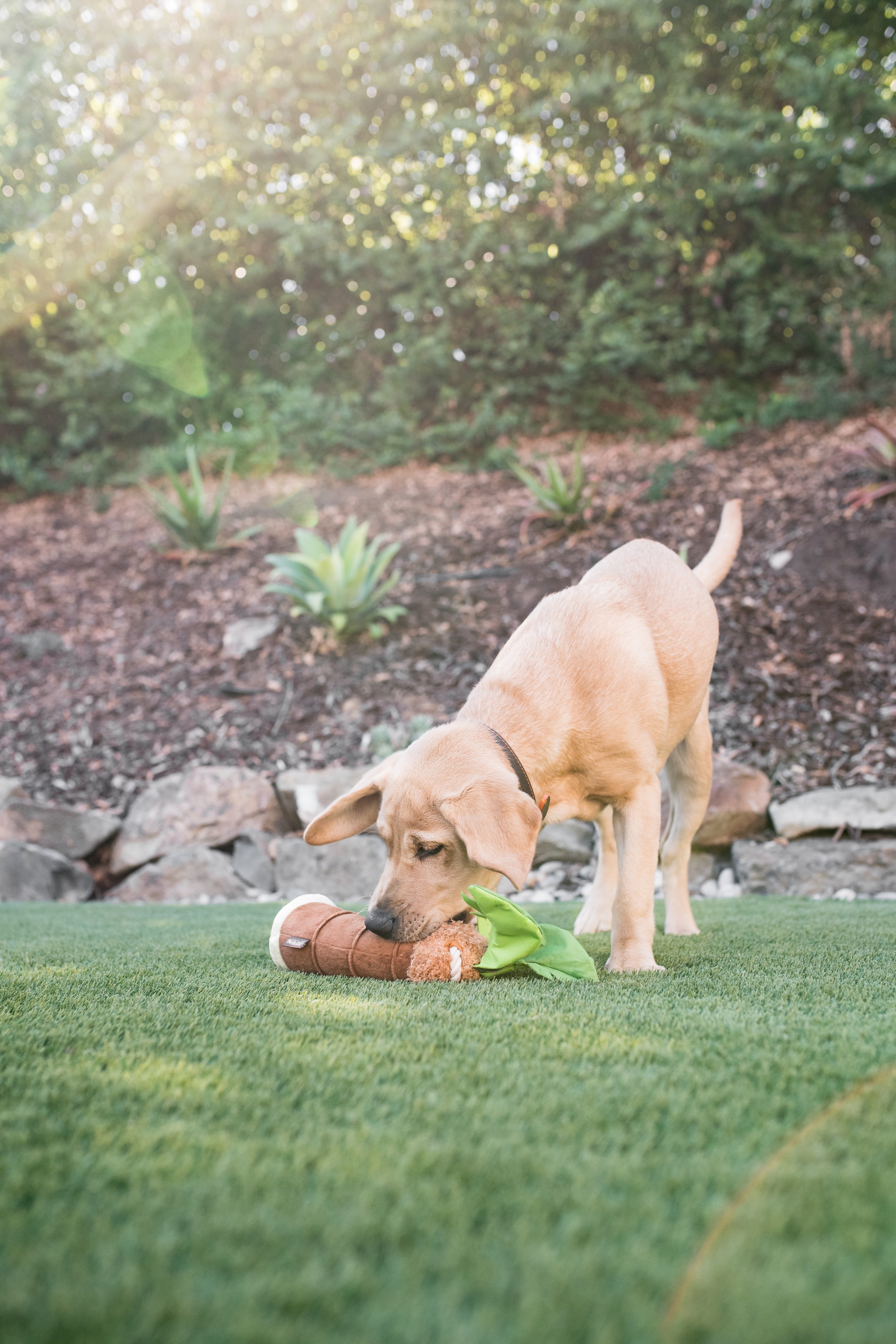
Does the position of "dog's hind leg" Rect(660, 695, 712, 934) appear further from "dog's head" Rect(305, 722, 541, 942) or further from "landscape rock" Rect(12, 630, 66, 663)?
"landscape rock" Rect(12, 630, 66, 663)

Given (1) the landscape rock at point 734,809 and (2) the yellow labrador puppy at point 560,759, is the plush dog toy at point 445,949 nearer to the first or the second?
(2) the yellow labrador puppy at point 560,759

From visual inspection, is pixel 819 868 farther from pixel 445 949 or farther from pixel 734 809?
pixel 445 949

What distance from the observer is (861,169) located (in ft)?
27.9

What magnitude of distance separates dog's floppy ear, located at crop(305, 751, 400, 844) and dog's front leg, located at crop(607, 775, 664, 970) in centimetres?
76

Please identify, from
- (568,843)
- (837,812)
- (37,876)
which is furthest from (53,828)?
(837,812)

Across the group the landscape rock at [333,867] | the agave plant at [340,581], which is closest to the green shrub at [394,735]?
the landscape rock at [333,867]

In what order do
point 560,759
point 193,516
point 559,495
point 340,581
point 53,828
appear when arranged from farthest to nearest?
point 193,516, point 559,495, point 340,581, point 53,828, point 560,759

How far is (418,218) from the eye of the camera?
31.6 ft

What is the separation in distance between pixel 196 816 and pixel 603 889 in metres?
2.81

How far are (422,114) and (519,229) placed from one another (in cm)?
194

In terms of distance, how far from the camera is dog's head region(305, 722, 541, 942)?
2223 mm

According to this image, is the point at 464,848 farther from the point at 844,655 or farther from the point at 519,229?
the point at 519,229

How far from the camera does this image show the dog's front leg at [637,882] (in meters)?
2.51

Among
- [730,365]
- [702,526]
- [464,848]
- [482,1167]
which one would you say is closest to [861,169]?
[730,365]
